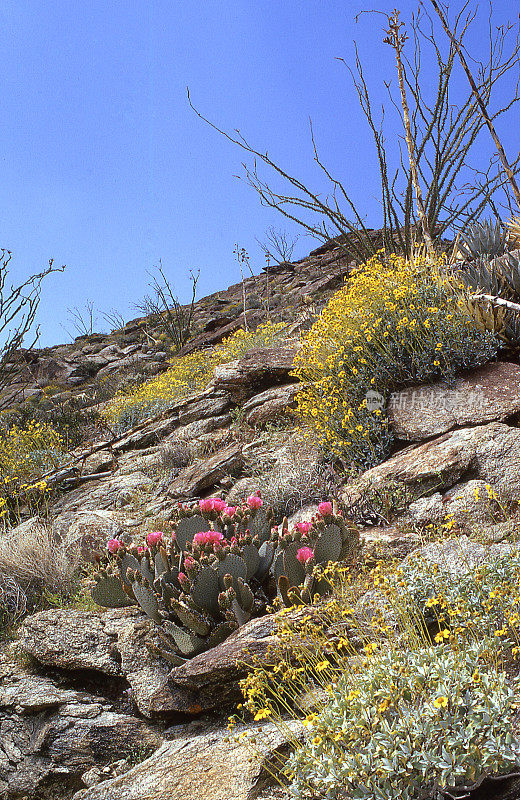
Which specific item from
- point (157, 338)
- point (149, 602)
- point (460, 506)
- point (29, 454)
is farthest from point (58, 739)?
point (157, 338)

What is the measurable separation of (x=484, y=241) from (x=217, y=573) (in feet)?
17.3

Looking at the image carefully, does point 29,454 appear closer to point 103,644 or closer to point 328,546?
point 103,644

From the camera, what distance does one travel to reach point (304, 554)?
363cm

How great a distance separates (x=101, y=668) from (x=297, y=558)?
1.50 m

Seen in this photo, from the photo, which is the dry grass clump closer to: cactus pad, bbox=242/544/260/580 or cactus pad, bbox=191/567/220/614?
cactus pad, bbox=191/567/220/614

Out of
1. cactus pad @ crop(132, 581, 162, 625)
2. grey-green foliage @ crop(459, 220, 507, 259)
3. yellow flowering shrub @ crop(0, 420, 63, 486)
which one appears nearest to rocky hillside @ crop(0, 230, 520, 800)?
cactus pad @ crop(132, 581, 162, 625)

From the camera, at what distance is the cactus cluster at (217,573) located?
349 cm

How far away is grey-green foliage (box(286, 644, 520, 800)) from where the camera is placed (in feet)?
6.41

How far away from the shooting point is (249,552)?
3.82 metres

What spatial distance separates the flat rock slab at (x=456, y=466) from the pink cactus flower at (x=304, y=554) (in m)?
A: 1.11

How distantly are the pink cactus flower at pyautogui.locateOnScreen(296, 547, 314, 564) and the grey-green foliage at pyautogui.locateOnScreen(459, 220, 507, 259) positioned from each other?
464 cm

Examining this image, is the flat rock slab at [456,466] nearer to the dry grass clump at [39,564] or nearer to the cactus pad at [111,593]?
the cactus pad at [111,593]

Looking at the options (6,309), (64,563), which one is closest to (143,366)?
(6,309)

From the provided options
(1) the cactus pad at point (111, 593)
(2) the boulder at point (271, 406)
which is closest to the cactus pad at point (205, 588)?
(1) the cactus pad at point (111, 593)
